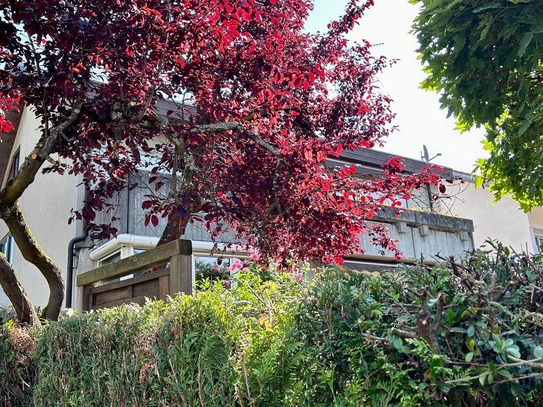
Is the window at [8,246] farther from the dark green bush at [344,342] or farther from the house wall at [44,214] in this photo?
the dark green bush at [344,342]

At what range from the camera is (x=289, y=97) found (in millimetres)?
5590

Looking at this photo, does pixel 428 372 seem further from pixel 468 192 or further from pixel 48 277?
pixel 468 192

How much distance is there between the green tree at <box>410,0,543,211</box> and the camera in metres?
5.26

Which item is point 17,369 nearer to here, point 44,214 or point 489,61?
point 489,61

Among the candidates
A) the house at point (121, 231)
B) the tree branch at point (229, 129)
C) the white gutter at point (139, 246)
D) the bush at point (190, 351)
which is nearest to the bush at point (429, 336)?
the bush at point (190, 351)

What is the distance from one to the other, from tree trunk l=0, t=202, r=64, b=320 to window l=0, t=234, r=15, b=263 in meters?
11.2

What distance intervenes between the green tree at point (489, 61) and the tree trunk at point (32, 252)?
4564 millimetres

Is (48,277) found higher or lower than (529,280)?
higher

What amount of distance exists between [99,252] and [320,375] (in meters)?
8.39

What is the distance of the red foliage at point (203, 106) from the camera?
14.8 ft

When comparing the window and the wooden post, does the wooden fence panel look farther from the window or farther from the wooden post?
the window

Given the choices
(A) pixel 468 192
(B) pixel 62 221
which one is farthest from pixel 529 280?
(A) pixel 468 192

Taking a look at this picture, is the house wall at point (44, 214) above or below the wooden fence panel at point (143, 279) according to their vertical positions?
above

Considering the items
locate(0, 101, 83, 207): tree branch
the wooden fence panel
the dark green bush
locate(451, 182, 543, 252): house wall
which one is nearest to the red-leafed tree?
locate(0, 101, 83, 207): tree branch
